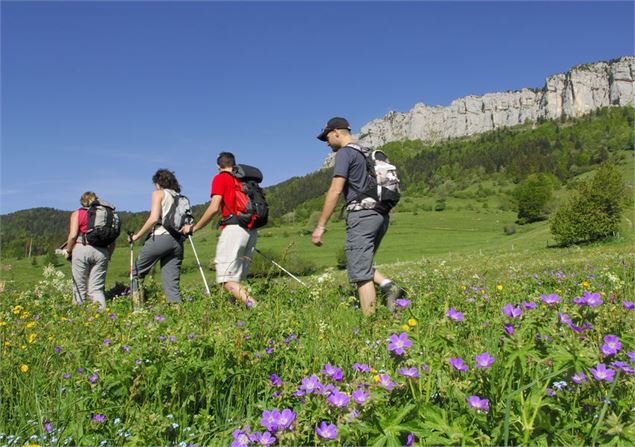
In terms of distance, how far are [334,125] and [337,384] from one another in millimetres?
4686

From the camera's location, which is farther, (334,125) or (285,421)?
(334,125)

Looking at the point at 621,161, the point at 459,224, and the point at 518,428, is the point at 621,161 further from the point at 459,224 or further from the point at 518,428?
the point at 518,428

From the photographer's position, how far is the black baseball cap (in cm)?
667

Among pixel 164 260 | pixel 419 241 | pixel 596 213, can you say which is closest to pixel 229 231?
pixel 164 260

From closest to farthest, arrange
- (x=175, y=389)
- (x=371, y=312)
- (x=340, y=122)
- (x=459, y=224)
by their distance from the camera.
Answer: (x=175, y=389), (x=371, y=312), (x=340, y=122), (x=459, y=224)

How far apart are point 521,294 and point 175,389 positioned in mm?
4549

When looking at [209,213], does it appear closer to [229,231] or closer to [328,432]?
[229,231]

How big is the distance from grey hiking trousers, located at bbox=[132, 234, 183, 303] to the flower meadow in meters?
3.65

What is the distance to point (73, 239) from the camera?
8797 mm

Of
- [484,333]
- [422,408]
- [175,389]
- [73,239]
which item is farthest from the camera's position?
[73,239]

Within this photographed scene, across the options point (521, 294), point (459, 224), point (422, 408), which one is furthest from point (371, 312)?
Result: point (459, 224)

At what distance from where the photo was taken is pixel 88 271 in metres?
8.83

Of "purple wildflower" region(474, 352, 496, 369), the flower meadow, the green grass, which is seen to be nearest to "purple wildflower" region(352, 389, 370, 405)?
the flower meadow

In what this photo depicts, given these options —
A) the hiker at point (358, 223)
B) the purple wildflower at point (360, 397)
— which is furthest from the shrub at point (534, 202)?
the purple wildflower at point (360, 397)
